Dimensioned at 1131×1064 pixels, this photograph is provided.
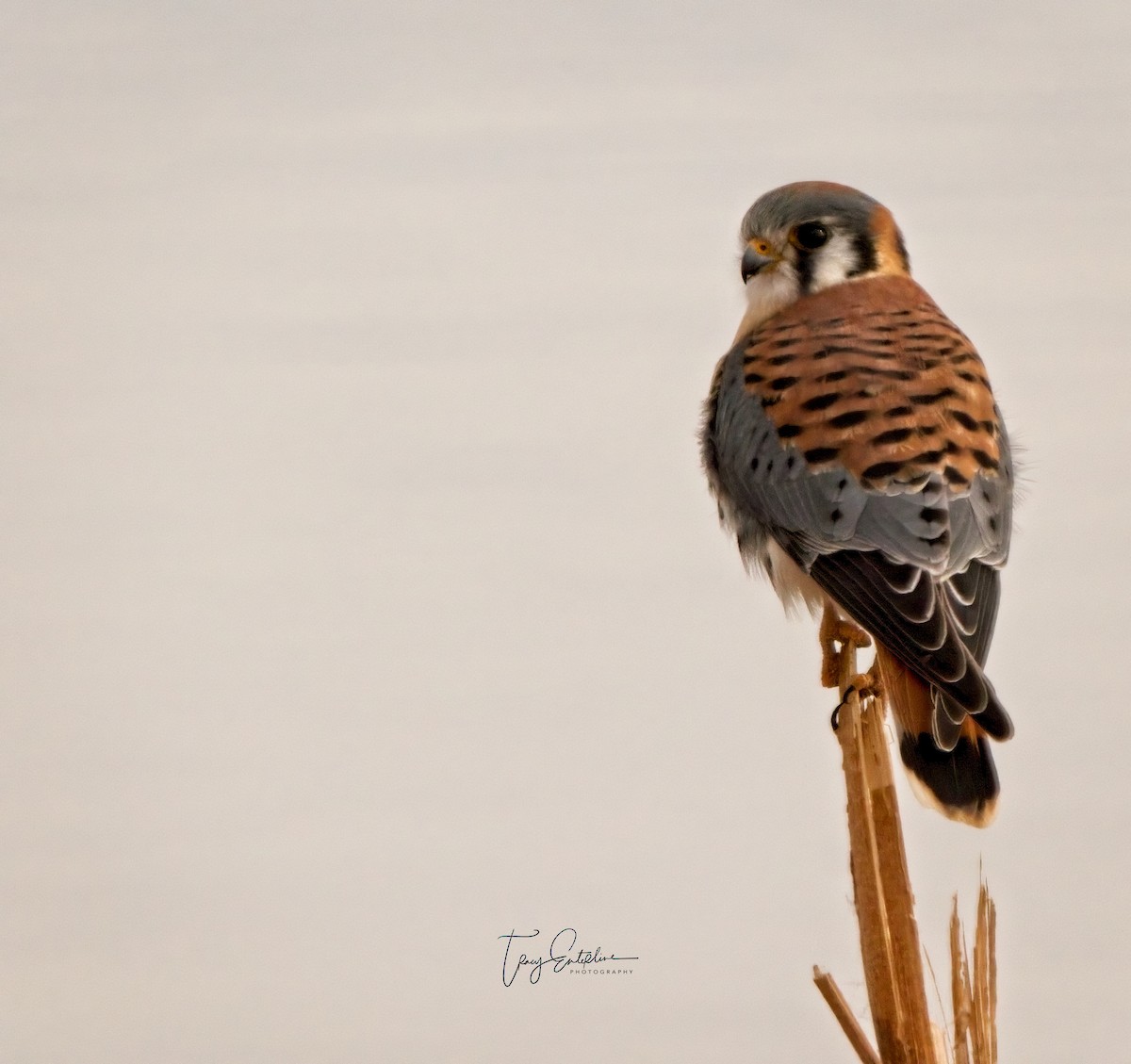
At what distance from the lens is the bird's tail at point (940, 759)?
171 cm

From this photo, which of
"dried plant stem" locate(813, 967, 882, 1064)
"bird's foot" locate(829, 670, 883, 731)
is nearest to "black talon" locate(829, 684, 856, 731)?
"bird's foot" locate(829, 670, 883, 731)

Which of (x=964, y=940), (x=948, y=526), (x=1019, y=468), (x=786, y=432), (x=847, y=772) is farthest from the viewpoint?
(x=1019, y=468)

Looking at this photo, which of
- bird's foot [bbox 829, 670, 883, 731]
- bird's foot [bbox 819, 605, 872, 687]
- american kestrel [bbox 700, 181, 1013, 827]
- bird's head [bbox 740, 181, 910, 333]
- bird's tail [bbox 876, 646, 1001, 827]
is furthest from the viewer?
bird's head [bbox 740, 181, 910, 333]

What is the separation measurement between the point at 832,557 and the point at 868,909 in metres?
0.66

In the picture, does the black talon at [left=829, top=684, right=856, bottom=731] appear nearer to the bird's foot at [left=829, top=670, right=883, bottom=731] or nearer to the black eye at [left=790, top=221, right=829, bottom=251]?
the bird's foot at [left=829, top=670, right=883, bottom=731]

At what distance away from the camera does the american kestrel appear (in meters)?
1.85

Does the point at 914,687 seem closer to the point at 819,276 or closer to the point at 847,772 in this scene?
the point at 847,772

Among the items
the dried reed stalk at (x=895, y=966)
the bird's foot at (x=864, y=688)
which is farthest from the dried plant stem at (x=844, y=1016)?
the bird's foot at (x=864, y=688)

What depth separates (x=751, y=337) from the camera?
2521 mm

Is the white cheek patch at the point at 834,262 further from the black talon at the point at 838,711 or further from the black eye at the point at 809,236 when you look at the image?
the black talon at the point at 838,711

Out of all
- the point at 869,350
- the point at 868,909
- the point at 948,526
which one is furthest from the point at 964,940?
the point at 869,350

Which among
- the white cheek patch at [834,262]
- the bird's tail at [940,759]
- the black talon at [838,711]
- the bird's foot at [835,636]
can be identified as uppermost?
the white cheek patch at [834,262]

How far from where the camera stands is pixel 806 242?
8.20 ft

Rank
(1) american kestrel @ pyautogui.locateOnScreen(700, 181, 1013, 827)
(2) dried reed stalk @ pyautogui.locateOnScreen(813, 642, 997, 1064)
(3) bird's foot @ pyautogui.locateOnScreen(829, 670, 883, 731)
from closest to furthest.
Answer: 1. (2) dried reed stalk @ pyautogui.locateOnScreen(813, 642, 997, 1064)
2. (1) american kestrel @ pyautogui.locateOnScreen(700, 181, 1013, 827)
3. (3) bird's foot @ pyautogui.locateOnScreen(829, 670, 883, 731)
